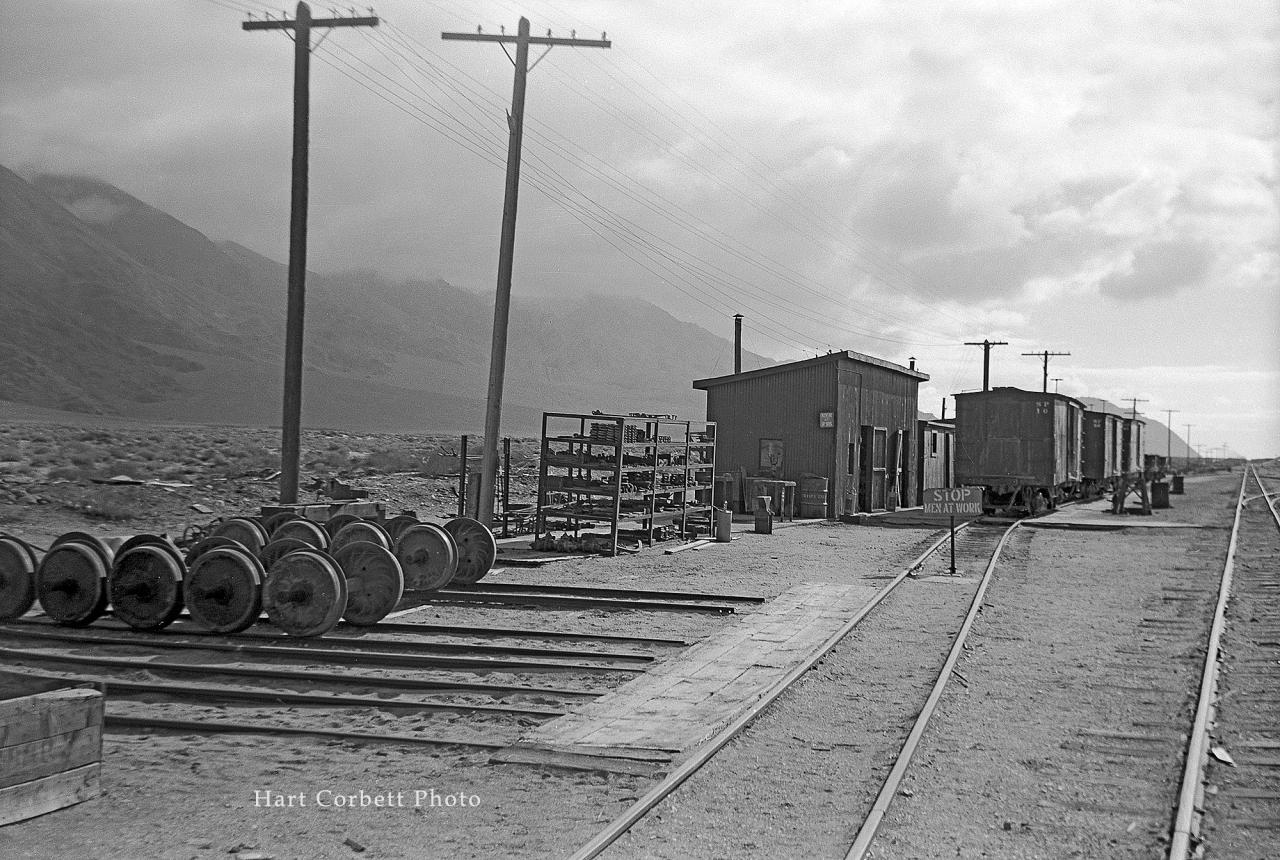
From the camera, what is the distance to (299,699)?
30.3 ft

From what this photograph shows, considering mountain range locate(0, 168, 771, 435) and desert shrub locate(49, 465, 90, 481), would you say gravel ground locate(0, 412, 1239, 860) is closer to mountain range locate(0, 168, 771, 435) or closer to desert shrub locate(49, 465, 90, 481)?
desert shrub locate(49, 465, 90, 481)

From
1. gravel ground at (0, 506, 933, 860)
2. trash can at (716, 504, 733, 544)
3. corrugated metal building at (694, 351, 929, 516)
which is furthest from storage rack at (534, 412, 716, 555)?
gravel ground at (0, 506, 933, 860)

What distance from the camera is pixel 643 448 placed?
20797 mm

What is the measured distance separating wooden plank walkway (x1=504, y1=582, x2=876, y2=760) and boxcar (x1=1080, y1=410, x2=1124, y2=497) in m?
32.0

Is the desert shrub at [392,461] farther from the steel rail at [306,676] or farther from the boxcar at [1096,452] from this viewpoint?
the steel rail at [306,676]

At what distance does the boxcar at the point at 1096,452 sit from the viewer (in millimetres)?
43562

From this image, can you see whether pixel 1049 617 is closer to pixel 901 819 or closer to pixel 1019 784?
pixel 1019 784

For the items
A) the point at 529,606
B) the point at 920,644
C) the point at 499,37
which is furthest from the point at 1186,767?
the point at 499,37

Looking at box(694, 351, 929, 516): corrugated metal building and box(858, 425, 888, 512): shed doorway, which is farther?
box(858, 425, 888, 512): shed doorway

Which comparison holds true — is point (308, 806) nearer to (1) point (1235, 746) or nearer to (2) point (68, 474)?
(1) point (1235, 746)

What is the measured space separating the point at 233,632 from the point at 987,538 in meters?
18.3

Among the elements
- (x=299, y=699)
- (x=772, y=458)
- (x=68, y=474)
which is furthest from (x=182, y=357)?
(x=299, y=699)

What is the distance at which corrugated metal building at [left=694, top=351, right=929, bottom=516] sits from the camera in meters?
31.6

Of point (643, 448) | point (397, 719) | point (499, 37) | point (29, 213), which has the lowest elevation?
point (397, 719)
